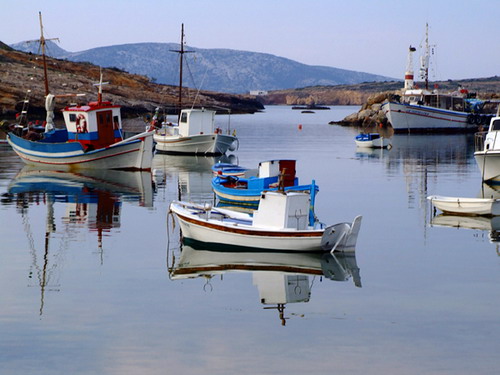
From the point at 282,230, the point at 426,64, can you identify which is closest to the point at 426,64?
the point at 426,64

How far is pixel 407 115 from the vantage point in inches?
3856

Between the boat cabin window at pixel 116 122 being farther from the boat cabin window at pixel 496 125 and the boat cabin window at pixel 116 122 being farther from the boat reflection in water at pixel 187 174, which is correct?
the boat cabin window at pixel 496 125

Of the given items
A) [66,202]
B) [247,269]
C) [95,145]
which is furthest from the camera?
[95,145]

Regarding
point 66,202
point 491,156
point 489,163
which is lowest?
point 66,202

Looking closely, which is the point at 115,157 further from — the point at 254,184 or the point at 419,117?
the point at 419,117

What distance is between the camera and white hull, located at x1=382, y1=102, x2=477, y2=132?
320ft

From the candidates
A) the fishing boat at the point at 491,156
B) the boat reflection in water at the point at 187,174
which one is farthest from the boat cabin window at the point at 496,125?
the boat reflection in water at the point at 187,174

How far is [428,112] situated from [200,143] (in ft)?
158

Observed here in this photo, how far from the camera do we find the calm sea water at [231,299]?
1365 cm

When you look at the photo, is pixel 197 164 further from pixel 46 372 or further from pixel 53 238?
pixel 46 372

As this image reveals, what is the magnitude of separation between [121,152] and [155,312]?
1132 inches

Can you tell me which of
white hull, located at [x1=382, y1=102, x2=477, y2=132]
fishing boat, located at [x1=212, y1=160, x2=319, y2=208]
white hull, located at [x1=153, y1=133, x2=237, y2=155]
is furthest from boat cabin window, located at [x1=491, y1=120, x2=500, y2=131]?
white hull, located at [x1=382, y1=102, x2=477, y2=132]

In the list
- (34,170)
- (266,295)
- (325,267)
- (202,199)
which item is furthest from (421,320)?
(34,170)

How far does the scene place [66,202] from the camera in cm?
3241
